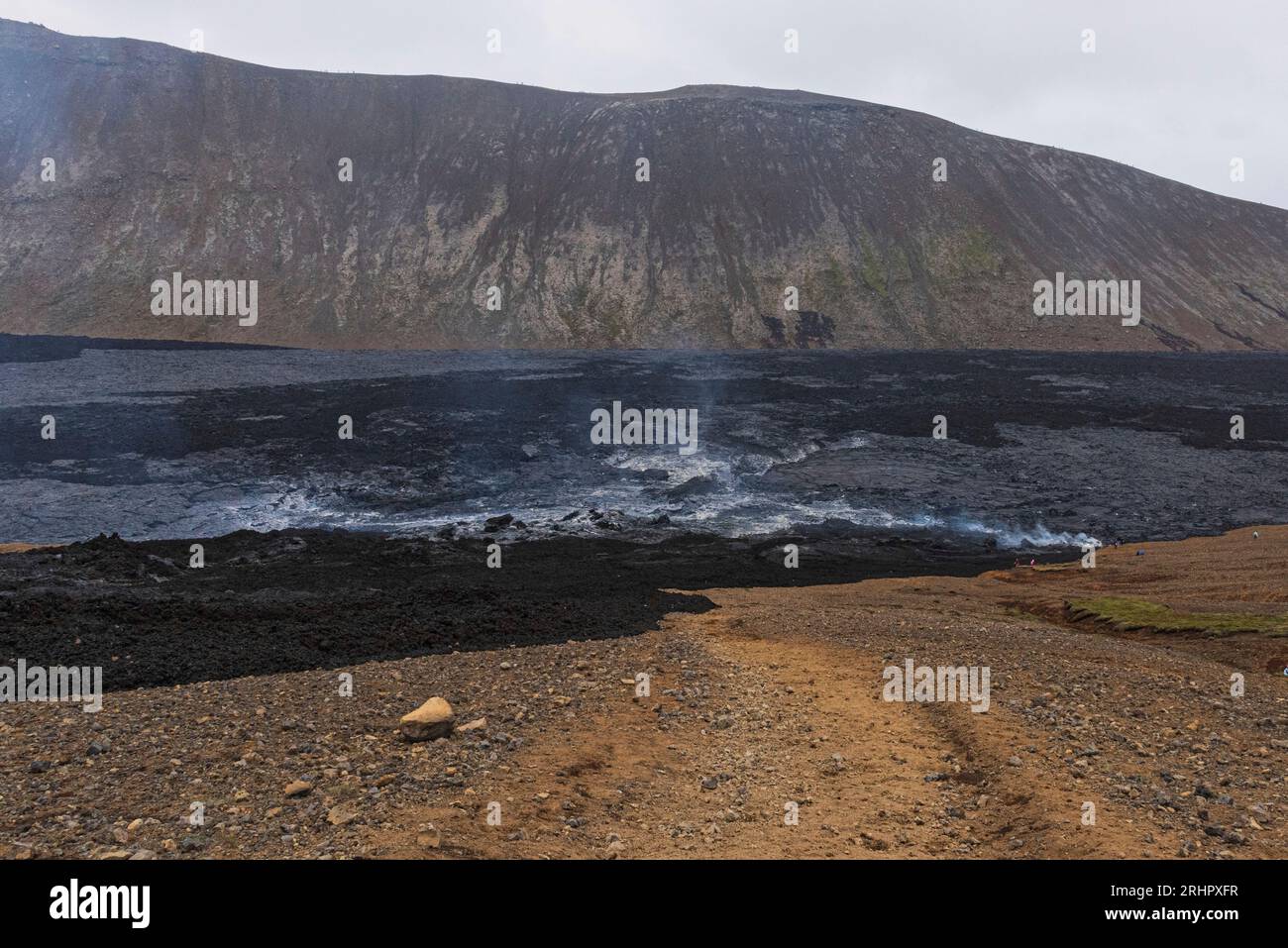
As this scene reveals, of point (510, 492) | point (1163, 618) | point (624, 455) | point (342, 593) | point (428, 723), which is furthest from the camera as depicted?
point (624, 455)

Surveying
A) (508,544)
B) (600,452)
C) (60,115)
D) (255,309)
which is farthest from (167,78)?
(508,544)

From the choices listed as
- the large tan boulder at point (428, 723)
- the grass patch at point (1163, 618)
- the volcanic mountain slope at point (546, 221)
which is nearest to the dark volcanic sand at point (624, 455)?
the grass patch at point (1163, 618)

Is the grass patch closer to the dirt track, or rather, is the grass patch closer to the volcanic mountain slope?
the dirt track

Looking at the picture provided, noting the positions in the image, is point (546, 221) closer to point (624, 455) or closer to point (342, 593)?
point (624, 455)

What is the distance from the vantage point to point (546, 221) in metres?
99.2

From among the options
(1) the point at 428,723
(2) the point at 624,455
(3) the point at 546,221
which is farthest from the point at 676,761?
(3) the point at 546,221

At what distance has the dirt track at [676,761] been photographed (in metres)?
8.09

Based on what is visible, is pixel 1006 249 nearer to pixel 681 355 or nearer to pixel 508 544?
pixel 681 355

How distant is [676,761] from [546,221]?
9443cm

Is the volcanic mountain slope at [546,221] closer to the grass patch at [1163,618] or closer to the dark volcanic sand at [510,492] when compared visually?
the dark volcanic sand at [510,492]

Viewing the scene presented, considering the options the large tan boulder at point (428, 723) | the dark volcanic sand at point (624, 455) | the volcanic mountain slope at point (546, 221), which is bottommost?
the large tan boulder at point (428, 723)

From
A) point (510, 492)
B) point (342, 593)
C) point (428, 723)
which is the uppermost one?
point (510, 492)

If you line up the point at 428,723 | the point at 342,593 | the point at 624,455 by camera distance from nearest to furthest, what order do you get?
the point at 428,723 → the point at 342,593 → the point at 624,455

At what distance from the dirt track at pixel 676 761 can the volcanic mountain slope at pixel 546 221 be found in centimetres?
7624
